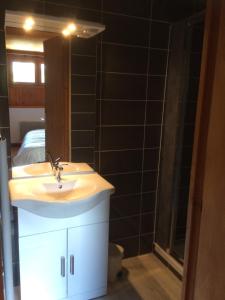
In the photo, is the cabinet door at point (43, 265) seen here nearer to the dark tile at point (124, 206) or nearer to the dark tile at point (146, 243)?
the dark tile at point (124, 206)

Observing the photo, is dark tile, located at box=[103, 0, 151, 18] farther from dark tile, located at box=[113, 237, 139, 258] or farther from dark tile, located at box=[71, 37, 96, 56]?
dark tile, located at box=[113, 237, 139, 258]

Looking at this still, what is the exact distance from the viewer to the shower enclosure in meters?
2.27

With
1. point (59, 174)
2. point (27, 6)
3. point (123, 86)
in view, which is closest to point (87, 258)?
point (59, 174)

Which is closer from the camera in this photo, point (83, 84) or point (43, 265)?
point (43, 265)

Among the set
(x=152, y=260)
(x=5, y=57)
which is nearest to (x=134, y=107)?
(x=5, y=57)

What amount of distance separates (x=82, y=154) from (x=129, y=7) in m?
1.20

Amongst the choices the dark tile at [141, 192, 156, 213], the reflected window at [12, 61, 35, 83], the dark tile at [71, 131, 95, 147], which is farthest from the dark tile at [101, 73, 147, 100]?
the dark tile at [141, 192, 156, 213]

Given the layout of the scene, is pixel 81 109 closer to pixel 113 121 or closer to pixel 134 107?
pixel 113 121

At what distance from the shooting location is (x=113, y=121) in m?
2.28

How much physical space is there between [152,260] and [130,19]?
210cm

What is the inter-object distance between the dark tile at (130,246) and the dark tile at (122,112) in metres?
1.09

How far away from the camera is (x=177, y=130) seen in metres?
2.36

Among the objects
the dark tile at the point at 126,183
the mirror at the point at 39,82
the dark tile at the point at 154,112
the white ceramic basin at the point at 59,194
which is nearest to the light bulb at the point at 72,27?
the mirror at the point at 39,82

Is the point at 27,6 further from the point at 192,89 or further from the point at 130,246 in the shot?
the point at 130,246
